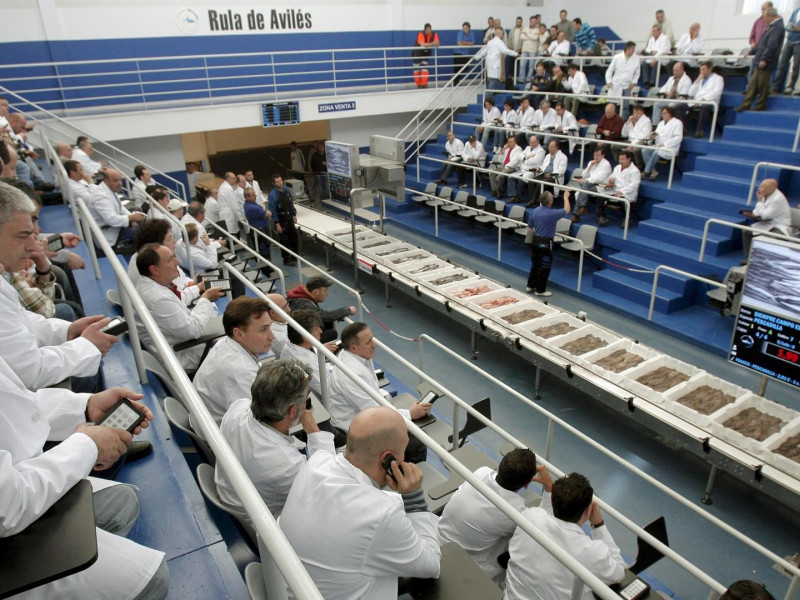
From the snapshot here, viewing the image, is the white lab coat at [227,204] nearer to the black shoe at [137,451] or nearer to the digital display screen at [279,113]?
the digital display screen at [279,113]

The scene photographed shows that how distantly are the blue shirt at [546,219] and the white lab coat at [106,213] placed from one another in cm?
624

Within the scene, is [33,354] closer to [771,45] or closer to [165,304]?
[165,304]

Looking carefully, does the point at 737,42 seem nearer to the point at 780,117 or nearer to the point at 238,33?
the point at 780,117

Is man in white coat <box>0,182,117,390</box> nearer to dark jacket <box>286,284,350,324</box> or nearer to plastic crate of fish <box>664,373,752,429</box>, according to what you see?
dark jacket <box>286,284,350,324</box>

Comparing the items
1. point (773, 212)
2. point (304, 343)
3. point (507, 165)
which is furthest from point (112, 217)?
point (773, 212)

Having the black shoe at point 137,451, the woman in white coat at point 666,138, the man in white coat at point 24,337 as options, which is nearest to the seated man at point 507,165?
the woman in white coat at point 666,138

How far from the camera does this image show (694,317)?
→ 28.2 ft

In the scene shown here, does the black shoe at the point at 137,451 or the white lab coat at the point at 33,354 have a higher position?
the white lab coat at the point at 33,354

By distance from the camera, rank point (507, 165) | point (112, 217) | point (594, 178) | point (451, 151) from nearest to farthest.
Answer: point (112, 217) < point (594, 178) < point (507, 165) < point (451, 151)

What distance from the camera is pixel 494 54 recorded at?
53.6 feet

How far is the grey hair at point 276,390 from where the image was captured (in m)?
2.89

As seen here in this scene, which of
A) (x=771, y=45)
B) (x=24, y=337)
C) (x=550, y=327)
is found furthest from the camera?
(x=771, y=45)

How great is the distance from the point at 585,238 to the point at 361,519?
9203 millimetres

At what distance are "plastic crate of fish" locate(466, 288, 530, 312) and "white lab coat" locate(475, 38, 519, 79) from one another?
1029cm
